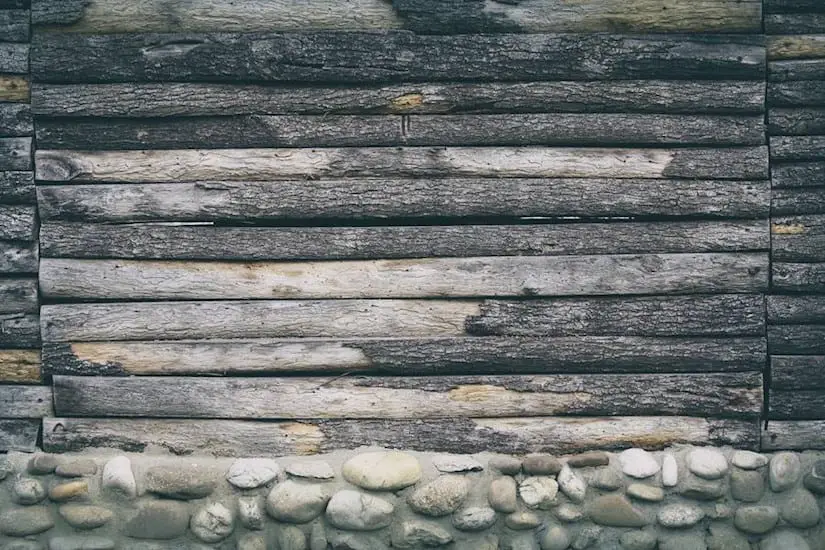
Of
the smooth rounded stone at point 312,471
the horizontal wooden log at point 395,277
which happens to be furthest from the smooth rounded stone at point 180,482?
the horizontal wooden log at point 395,277

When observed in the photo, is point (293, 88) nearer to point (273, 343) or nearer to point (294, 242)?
point (294, 242)

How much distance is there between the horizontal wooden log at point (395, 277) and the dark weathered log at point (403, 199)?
210 mm

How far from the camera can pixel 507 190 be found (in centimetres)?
474

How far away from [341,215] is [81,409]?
149cm

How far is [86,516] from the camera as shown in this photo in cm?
471

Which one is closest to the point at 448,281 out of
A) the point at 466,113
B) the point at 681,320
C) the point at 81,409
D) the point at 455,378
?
the point at 455,378

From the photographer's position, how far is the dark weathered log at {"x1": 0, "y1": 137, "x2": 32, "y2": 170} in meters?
4.75

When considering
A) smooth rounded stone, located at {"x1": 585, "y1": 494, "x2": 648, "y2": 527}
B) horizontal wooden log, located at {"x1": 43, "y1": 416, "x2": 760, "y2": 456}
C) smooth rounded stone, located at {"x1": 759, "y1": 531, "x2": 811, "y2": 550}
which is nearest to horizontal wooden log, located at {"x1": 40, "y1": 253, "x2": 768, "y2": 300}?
horizontal wooden log, located at {"x1": 43, "y1": 416, "x2": 760, "y2": 456}

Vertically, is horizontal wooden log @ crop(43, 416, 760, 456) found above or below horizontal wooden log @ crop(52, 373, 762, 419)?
below

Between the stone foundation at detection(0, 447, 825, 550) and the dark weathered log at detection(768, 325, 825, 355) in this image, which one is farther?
the dark weathered log at detection(768, 325, 825, 355)

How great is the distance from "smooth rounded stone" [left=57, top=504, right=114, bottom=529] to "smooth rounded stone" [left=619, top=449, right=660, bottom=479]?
2.35 meters

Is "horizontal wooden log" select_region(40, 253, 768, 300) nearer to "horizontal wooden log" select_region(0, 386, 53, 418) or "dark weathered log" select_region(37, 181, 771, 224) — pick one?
"dark weathered log" select_region(37, 181, 771, 224)

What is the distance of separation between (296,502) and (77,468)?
1.02m

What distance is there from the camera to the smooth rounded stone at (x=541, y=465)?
473 cm
